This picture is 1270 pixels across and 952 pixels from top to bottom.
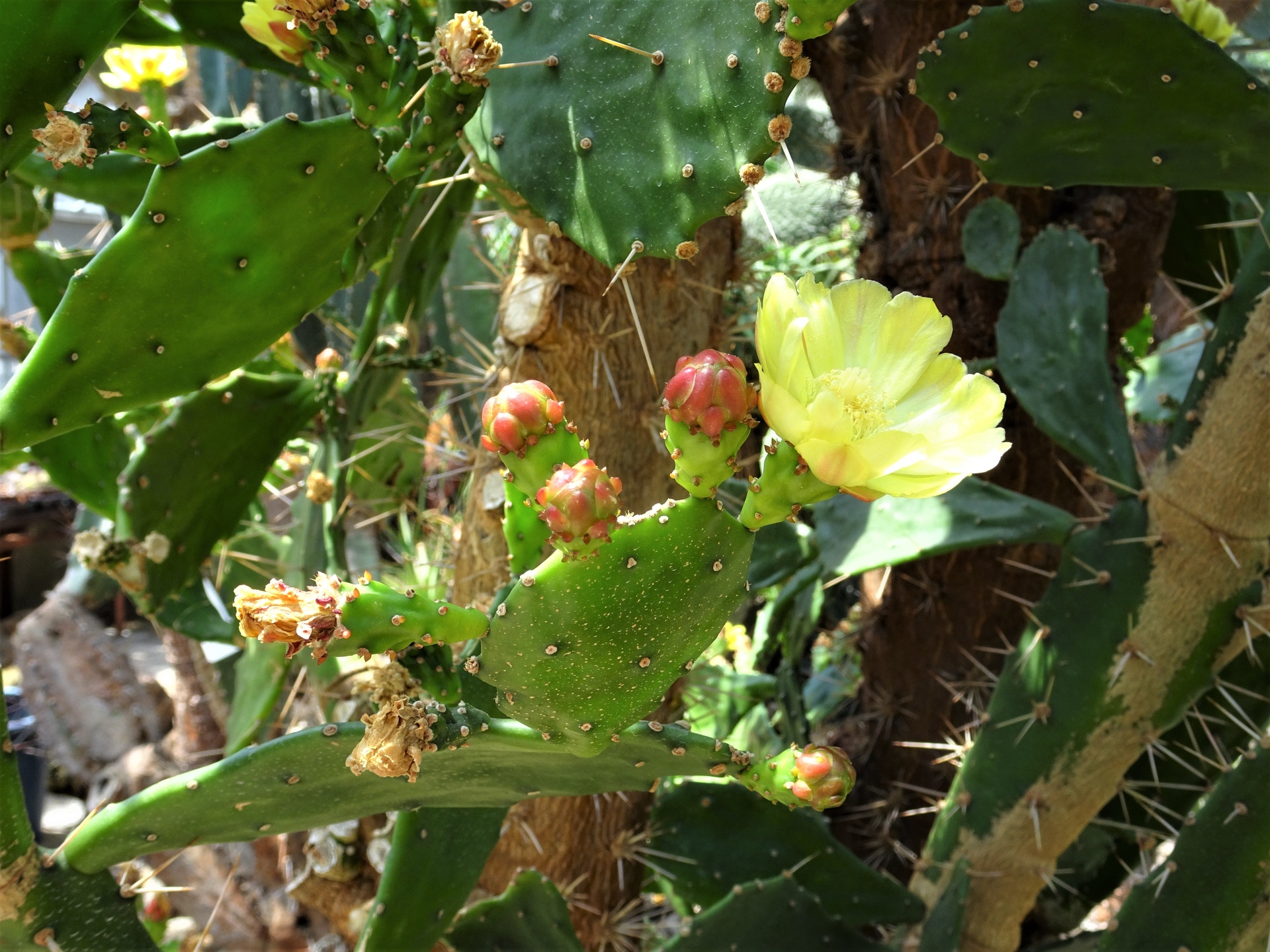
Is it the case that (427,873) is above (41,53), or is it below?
below

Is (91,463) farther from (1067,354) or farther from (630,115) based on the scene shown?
(1067,354)

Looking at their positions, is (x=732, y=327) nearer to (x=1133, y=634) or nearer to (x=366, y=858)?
(x=1133, y=634)

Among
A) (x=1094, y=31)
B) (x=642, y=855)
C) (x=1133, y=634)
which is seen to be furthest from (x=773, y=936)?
(x=1094, y=31)

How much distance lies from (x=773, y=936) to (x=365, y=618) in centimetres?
74

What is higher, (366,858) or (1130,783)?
(1130,783)

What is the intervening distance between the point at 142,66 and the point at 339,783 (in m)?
0.98

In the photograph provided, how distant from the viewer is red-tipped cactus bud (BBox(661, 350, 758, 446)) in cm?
51

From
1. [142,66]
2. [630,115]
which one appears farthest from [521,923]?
[142,66]

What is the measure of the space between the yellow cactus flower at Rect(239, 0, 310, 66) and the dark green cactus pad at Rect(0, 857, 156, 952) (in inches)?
28.8

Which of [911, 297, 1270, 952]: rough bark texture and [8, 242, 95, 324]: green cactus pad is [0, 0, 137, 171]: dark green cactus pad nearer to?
[8, 242, 95, 324]: green cactus pad

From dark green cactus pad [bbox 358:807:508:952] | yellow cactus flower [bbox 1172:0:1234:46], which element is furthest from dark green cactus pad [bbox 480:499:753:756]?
yellow cactus flower [bbox 1172:0:1234:46]

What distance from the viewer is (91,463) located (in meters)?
1.24

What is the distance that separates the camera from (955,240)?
1.39 meters

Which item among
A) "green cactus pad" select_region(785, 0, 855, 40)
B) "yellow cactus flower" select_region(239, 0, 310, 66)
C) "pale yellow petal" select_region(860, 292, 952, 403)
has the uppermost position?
"green cactus pad" select_region(785, 0, 855, 40)
